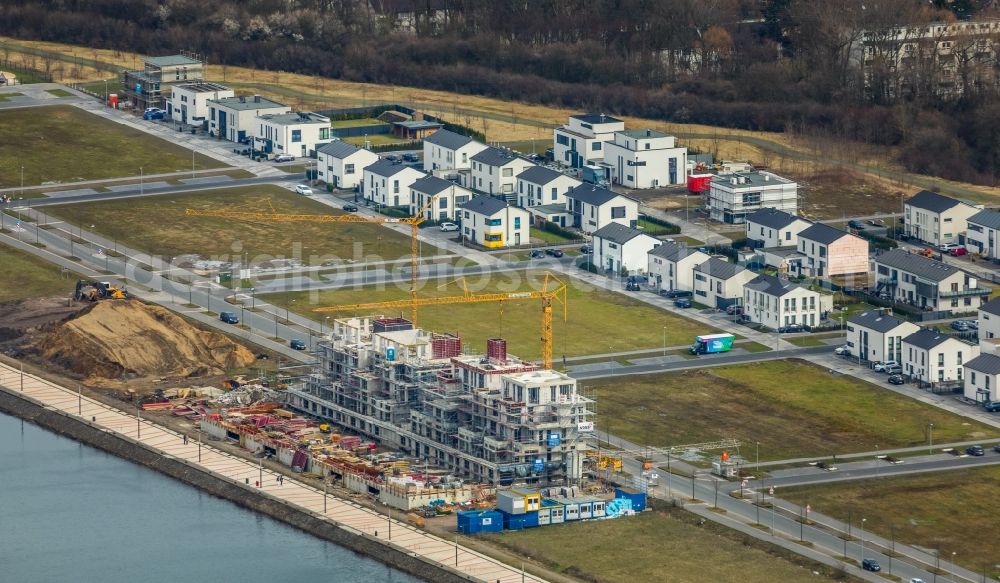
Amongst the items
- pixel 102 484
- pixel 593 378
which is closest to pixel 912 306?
pixel 593 378

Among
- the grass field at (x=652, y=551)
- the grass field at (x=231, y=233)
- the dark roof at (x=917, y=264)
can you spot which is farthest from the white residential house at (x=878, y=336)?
the grass field at (x=231, y=233)

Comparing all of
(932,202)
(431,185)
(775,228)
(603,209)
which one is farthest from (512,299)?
(932,202)

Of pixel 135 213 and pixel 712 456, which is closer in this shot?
pixel 712 456

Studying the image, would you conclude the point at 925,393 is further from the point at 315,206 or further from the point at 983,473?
the point at 315,206

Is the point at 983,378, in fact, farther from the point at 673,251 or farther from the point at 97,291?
the point at 97,291

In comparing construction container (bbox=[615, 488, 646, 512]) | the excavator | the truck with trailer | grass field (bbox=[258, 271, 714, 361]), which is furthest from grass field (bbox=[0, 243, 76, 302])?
construction container (bbox=[615, 488, 646, 512])

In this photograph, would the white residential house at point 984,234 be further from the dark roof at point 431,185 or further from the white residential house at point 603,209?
the dark roof at point 431,185

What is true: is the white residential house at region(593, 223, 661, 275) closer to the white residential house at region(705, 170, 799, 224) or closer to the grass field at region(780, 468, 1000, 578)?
the white residential house at region(705, 170, 799, 224)
